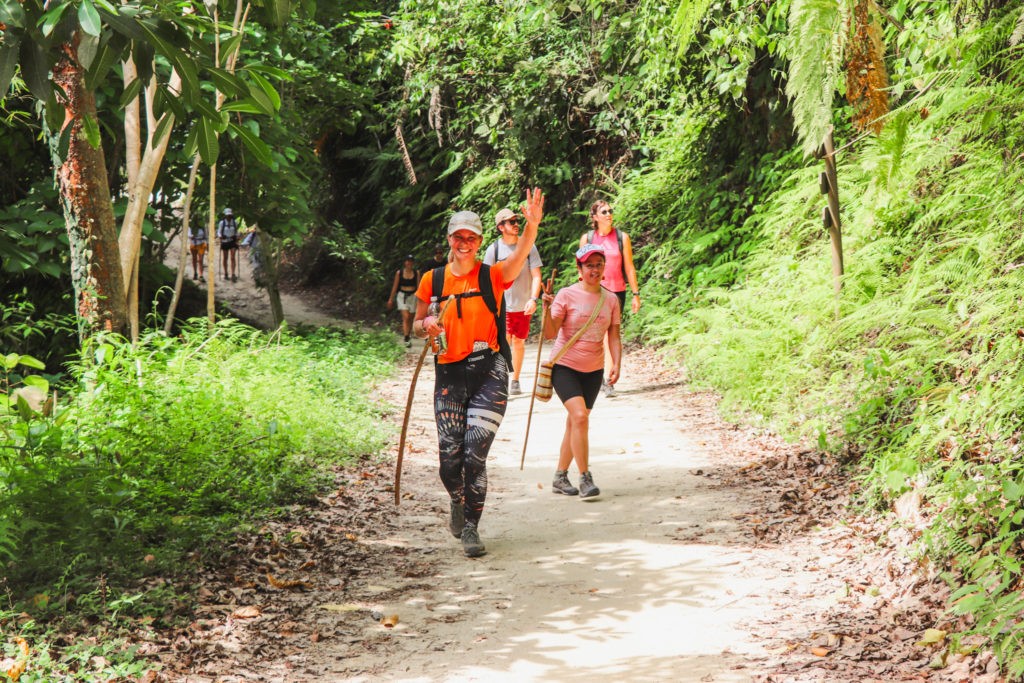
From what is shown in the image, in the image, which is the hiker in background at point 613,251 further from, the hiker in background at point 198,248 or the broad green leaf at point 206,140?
the hiker in background at point 198,248

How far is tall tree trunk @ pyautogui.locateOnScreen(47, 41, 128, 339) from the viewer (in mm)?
7320

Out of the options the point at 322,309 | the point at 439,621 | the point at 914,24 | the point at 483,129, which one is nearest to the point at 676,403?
the point at 914,24

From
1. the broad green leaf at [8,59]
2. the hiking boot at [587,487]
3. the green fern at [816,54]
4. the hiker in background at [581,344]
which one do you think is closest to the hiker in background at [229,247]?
the hiker in background at [581,344]

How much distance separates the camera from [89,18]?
12.1ft

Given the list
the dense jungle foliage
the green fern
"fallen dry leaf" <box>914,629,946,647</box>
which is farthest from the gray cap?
"fallen dry leaf" <box>914,629,946,647</box>

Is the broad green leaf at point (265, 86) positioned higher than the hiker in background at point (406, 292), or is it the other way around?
the broad green leaf at point (265, 86)

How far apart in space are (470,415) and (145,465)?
8.06ft

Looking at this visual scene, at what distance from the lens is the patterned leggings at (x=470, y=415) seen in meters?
6.27

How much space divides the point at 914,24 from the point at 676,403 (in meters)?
5.06

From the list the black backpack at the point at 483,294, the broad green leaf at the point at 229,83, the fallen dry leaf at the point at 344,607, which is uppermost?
the broad green leaf at the point at 229,83

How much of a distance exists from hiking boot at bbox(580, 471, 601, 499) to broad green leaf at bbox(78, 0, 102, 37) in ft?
16.8

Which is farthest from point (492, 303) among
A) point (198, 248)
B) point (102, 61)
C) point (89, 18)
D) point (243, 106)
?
point (198, 248)

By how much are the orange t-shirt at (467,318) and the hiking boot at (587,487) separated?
182 centimetres

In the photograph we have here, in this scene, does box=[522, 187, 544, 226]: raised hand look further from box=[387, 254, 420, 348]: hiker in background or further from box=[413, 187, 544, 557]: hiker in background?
box=[387, 254, 420, 348]: hiker in background
